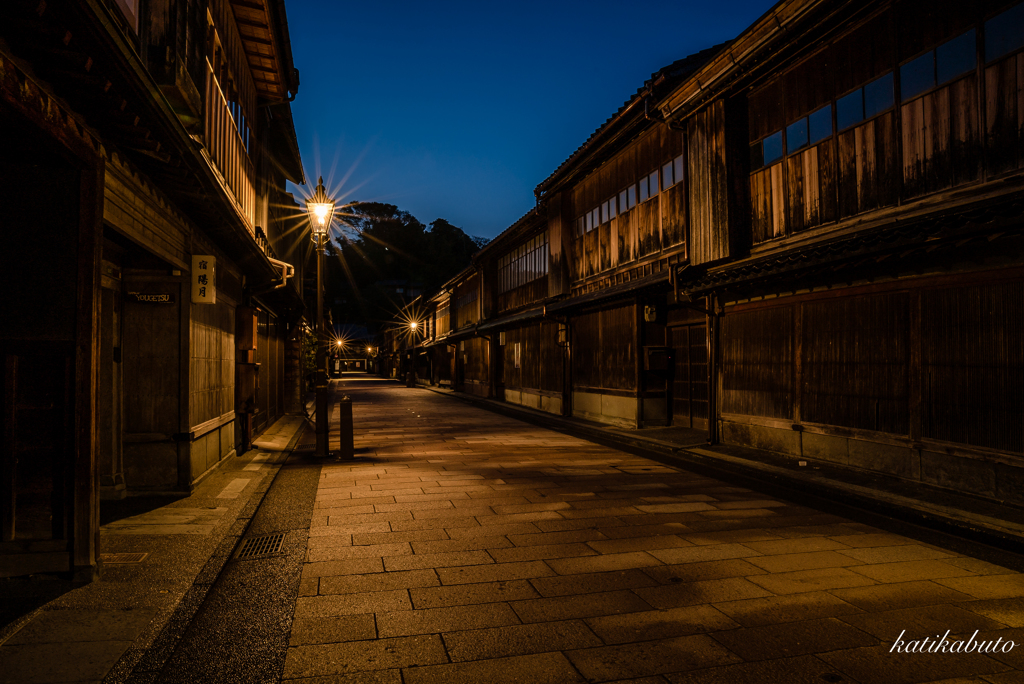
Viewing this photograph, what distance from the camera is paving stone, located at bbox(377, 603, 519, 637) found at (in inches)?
179

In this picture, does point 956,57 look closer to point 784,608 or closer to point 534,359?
point 784,608

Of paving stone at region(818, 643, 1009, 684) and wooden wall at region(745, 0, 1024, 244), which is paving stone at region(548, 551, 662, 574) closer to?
paving stone at region(818, 643, 1009, 684)

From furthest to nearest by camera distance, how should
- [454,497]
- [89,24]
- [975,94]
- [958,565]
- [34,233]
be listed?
[454,497], [975,94], [958,565], [34,233], [89,24]

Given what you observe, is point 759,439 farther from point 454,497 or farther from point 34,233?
point 34,233

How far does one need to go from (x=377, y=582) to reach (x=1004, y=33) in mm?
10412

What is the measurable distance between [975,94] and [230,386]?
1379 centimetres

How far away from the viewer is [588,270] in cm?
2172

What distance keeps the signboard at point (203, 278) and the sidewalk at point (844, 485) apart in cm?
923

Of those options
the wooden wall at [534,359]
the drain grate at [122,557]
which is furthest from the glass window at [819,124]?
the wooden wall at [534,359]

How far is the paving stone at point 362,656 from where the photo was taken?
3.93 m

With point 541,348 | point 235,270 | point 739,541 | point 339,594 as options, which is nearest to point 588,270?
point 541,348

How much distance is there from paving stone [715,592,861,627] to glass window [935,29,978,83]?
8.05 m

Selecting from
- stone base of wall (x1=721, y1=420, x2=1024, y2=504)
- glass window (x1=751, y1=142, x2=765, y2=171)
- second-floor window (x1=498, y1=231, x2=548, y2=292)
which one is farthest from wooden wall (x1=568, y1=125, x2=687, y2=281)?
stone base of wall (x1=721, y1=420, x2=1024, y2=504)

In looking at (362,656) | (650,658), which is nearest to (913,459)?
(650,658)
